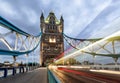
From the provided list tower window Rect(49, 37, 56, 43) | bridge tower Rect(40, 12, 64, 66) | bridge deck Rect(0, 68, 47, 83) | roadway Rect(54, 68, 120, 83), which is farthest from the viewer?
tower window Rect(49, 37, 56, 43)

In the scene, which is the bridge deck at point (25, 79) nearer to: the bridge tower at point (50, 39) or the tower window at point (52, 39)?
the bridge tower at point (50, 39)

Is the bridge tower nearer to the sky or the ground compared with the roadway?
nearer to the sky

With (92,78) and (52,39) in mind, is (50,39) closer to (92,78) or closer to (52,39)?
(52,39)

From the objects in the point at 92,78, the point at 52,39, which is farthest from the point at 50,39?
the point at 92,78

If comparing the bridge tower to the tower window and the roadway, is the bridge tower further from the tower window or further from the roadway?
the roadway

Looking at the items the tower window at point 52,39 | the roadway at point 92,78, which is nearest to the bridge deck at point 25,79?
the roadway at point 92,78

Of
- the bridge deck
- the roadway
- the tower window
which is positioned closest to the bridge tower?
the tower window

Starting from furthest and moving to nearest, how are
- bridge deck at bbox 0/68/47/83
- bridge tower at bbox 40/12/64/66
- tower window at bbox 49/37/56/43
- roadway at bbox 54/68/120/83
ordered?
1. tower window at bbox 49/37/56/43
2. bridge tower at bbox 40/12/64/66
3. bridge deck at bbox 0/68/47/83
4. roadway at bbox 54/68/120/83

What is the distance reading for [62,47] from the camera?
15175 cm

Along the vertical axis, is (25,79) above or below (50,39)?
below

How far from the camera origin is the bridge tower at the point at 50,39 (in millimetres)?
141625

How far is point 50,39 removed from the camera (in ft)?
500

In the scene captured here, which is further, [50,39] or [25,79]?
[50,39]

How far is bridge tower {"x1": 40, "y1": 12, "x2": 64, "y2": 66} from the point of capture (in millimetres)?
141625
